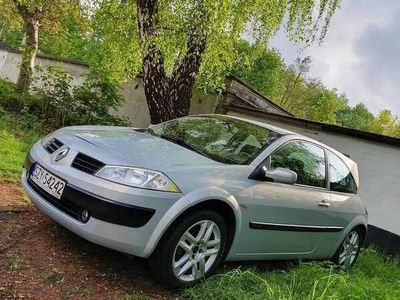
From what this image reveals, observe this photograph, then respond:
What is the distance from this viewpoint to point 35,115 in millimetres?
11094

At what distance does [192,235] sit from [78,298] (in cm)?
107

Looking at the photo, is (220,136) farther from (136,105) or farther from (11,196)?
(136,105)

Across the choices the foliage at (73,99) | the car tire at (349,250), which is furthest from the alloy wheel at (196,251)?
the foliage at (73,99)

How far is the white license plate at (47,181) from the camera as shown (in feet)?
12.6

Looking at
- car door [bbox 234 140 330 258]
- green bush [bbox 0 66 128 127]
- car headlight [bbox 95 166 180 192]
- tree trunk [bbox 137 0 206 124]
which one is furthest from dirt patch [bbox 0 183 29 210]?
green bush [bbox 0 66 128 127]

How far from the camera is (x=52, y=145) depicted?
14.2 feet

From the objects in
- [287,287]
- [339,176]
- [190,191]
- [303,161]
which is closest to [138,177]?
[190,191]

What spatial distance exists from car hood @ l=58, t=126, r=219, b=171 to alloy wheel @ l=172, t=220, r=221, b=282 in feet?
1.89

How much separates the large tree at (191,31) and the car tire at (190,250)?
4.05 metres

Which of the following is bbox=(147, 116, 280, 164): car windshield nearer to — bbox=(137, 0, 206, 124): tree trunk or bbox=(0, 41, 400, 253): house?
bbox=(137, 0, 206, 124): tree trunk

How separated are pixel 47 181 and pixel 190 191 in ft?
4.19

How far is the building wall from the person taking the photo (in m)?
9.12

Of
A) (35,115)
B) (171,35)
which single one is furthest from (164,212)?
(35,115)

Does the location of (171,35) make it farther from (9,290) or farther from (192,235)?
(9,290)
